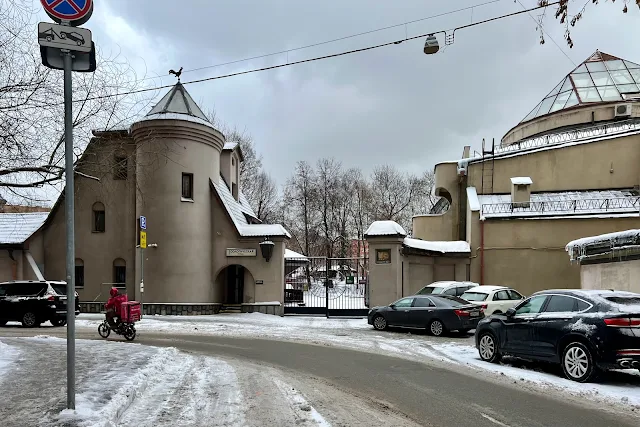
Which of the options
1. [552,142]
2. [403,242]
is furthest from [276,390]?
[552,142]

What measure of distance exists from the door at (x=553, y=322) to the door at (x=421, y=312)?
267 inches

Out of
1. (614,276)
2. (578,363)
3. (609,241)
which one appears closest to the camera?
(578,363)

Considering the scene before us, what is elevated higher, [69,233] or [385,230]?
[385,230]

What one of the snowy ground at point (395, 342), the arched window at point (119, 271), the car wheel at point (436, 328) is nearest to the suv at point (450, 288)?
the snowy ground at point (395, 342)

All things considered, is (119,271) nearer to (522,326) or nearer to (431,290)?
(431,290)

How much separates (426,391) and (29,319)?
15.8 m

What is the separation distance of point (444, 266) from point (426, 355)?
13718 millimetres

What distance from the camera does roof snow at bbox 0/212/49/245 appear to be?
80.1ft

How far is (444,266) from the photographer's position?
995 inches

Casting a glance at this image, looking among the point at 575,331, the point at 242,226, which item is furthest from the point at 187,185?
the point at 575,331

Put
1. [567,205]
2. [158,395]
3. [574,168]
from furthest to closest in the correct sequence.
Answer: [574,168] < [567,205] < [158,395]

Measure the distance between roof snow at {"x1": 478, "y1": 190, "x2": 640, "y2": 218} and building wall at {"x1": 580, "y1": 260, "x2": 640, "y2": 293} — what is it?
708 cm

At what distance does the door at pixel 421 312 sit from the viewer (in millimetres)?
16422

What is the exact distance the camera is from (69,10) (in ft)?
17.1
